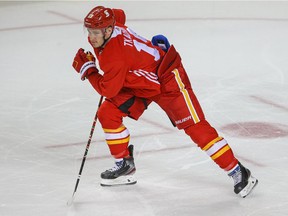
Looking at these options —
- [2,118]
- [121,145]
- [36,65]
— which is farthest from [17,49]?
[121,145]

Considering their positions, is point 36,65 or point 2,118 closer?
point 2,118

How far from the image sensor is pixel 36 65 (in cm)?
702

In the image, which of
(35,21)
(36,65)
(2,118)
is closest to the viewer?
(2,118)

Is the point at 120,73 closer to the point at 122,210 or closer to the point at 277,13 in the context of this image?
the point at 122,210

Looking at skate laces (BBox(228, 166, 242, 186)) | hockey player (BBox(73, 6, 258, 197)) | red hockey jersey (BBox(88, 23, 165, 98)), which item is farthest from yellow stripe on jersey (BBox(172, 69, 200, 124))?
skate laces (BBox(228, 166, 242, 186))

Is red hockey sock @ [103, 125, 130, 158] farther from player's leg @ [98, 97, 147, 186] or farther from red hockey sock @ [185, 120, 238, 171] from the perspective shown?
red hockey sock @ [185, 120, 238, 171]

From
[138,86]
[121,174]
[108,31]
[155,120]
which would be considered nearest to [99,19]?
[108,31]

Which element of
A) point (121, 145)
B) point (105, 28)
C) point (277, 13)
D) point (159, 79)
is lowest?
point (277, 13)

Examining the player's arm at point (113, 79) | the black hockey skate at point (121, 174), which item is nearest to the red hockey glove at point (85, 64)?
the player's arm at point (113, 79)

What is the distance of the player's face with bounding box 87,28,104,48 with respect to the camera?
3.93 m

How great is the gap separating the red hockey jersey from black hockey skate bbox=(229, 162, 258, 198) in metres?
0.58

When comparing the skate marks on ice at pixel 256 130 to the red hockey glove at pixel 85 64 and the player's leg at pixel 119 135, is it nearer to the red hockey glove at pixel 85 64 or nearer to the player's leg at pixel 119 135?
Answer: the player's leg at pixel 119 135

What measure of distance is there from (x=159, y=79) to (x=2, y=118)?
68.5 inches

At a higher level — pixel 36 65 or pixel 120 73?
pixel 120 73
